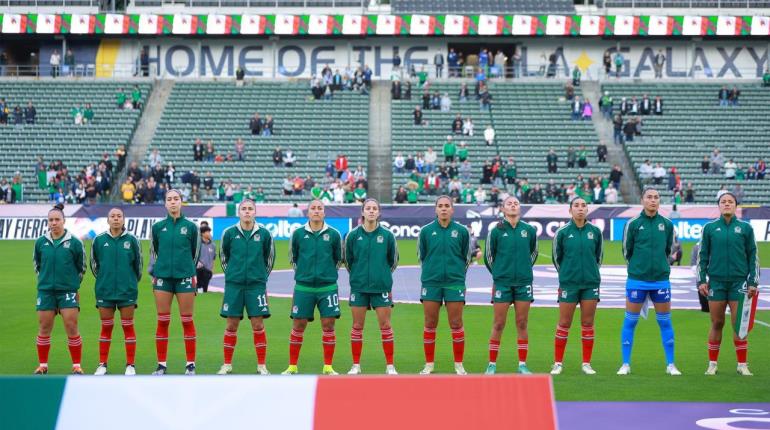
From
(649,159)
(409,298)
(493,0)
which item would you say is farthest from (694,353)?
(493,0)

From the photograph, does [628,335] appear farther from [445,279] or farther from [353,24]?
[353,24]

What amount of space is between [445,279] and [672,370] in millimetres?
3022

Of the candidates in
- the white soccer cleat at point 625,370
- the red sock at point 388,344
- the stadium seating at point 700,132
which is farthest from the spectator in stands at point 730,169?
the red sock at point 388,344

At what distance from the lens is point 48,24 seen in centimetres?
5169

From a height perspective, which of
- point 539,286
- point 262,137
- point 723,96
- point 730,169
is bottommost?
point 539,286

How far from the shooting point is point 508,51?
177 ft

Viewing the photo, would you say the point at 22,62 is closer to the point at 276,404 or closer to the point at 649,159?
the point at 649,159

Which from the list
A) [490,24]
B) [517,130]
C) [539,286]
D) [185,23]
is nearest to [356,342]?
[539,286]

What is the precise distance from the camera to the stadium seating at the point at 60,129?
44.8 meters

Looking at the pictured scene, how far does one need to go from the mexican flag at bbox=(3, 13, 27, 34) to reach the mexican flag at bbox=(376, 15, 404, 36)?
1754cm

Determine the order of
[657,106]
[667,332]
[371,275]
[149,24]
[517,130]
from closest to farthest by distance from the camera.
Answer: [371,275] → [667,332] → [517,130] → [657,106] → [149,24]

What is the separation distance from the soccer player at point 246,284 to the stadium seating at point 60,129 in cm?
3155

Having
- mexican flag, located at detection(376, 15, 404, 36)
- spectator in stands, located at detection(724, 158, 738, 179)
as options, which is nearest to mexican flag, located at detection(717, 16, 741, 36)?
spectator in stands, located at detection(724, 158, 738, 179)

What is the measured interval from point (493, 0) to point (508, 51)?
112 inches
